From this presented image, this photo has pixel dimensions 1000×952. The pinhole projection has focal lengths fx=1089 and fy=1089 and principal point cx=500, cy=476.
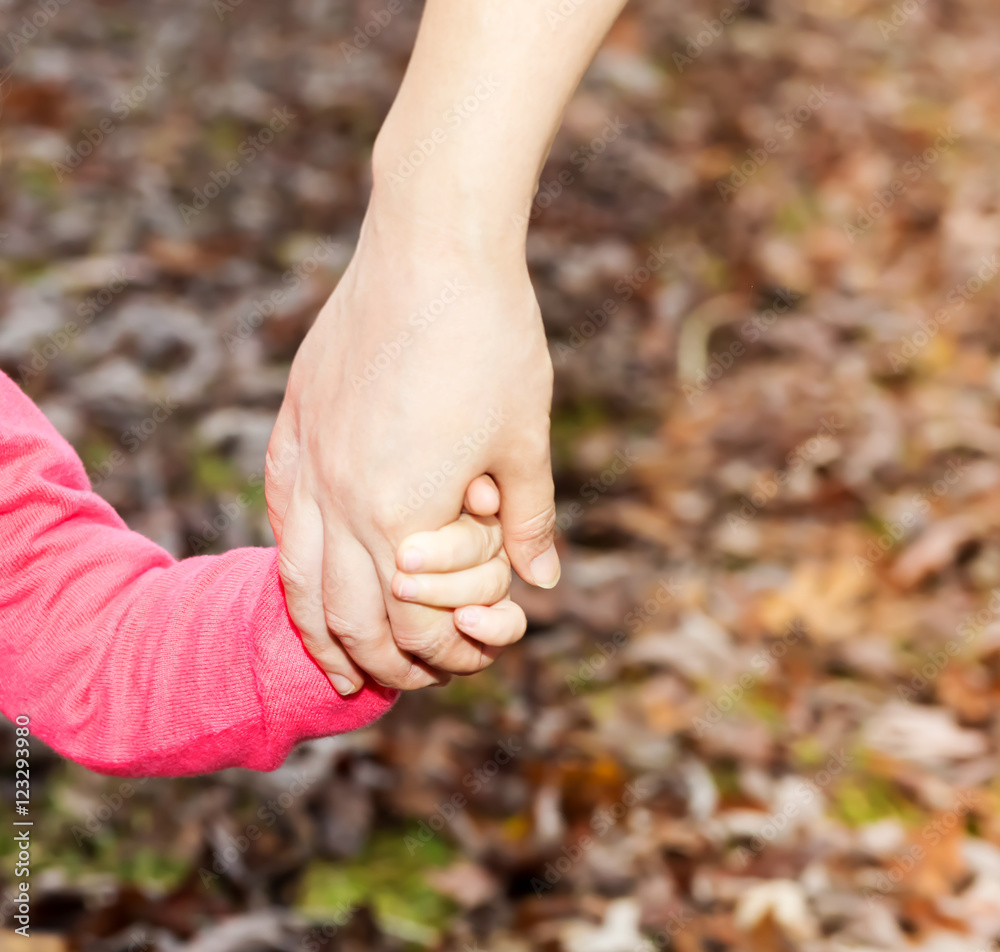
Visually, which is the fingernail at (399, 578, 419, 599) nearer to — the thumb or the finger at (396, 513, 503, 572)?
the finger at (396, 513, 503, 572)

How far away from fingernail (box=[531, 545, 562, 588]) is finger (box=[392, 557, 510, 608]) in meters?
0.03

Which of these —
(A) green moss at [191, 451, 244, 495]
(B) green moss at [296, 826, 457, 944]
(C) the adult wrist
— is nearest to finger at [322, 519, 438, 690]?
(C) the adult wrist

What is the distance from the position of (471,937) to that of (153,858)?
648mm

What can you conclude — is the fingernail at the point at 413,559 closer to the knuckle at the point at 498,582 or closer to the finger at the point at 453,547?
the finger at the point at 453,547

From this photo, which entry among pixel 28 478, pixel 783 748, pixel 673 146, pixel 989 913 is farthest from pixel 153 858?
pixel 673 146

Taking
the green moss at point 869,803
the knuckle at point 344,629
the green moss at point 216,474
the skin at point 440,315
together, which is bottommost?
the green moss at point 216,474

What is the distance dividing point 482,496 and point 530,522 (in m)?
0.08

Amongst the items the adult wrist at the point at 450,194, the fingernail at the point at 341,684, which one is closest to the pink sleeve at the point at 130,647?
the fingernail at the point at 341,684

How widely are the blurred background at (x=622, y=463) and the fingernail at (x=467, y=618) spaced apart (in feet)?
3.81

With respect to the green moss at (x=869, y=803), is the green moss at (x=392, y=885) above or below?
below

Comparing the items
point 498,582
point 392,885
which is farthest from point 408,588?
point 392,885

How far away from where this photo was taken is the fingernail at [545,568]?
124cm

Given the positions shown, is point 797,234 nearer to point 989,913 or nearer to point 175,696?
point 989,913

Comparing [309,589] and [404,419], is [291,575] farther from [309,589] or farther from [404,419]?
[404,419]
